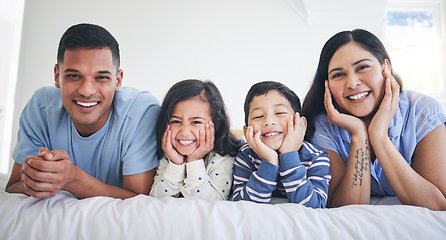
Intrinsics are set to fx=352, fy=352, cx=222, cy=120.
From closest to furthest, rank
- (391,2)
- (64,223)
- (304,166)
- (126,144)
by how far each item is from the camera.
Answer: (64,223)
(304,166)
(126,144)
(391,2)

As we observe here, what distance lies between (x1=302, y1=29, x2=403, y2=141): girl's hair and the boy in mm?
92

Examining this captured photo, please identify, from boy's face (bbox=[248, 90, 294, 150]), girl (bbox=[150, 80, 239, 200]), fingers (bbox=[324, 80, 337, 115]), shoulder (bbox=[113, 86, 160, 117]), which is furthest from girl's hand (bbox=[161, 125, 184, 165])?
fingers (bbox=[324, 80, 337, 115])

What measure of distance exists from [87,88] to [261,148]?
21.0 inches

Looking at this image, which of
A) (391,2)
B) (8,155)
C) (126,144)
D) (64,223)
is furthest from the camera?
(391,2)

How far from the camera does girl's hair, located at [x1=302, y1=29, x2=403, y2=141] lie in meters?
1.11

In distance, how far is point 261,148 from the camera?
3.26 ft

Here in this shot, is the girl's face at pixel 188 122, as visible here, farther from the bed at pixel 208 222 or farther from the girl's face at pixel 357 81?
the girl's face at pixel 357 81

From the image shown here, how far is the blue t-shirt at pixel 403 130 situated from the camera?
1.05 m

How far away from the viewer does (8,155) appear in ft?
9.75

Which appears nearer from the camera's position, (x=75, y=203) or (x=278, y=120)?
(x=75, y=203)

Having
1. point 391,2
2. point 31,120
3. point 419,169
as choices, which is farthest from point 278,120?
point 391,2

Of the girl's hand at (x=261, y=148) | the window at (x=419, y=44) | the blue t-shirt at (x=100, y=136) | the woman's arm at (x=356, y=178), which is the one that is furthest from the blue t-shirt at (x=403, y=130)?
the window at (x=419, y=44)

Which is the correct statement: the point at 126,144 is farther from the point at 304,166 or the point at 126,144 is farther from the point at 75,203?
the point at 304,166

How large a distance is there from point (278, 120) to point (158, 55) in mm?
2267
